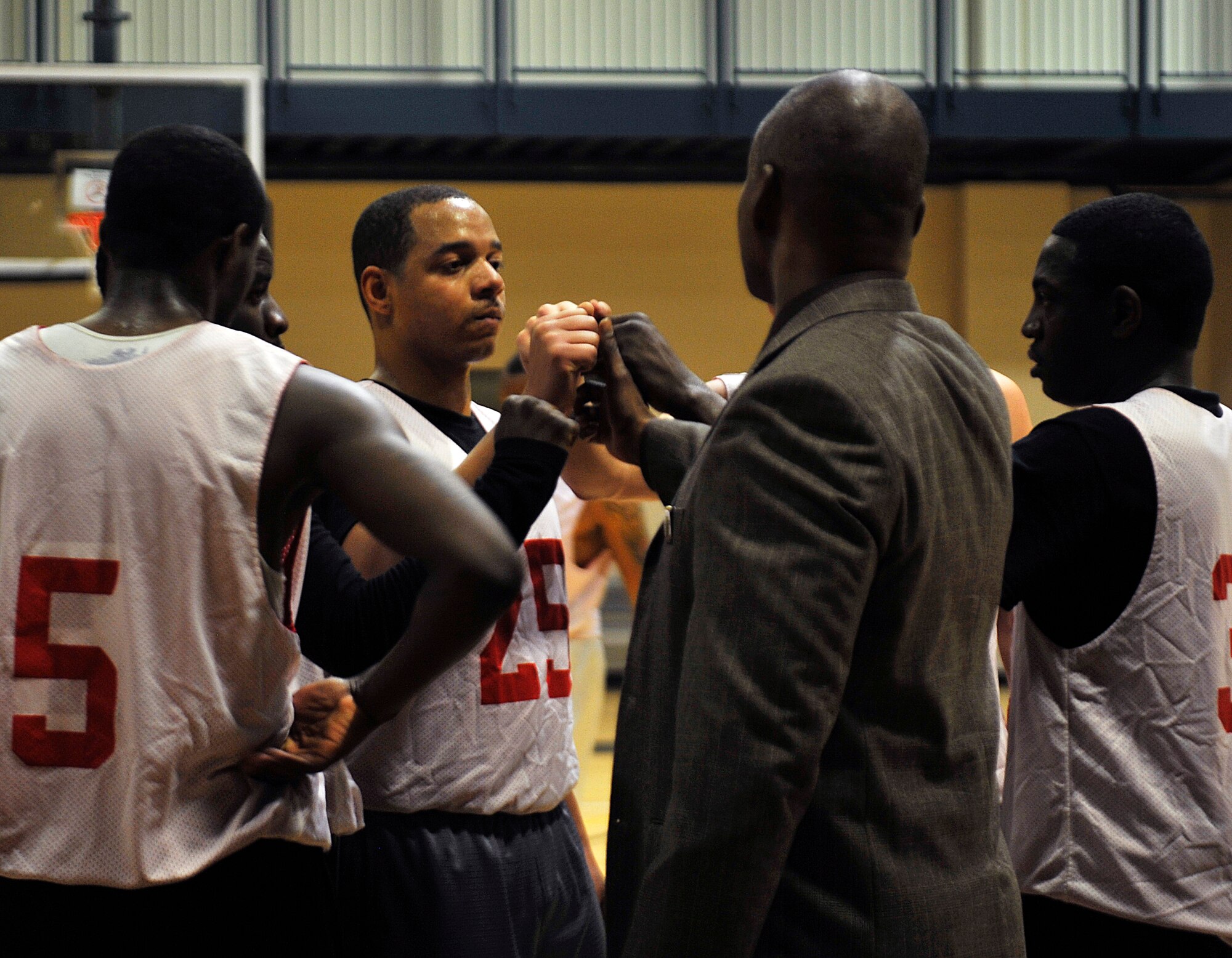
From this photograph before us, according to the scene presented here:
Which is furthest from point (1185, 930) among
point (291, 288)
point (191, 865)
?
point (291, 288)

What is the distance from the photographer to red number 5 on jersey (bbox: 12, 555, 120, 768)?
144cm

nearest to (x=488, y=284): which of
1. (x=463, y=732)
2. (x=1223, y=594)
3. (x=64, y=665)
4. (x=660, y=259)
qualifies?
(x=463, y=732)

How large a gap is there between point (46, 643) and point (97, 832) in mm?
210

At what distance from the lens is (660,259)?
9797 millimetres

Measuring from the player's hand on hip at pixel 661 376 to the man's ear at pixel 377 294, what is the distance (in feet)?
1.71

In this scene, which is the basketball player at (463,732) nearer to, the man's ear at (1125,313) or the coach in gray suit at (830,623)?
the coach in gray suit at (830,623)

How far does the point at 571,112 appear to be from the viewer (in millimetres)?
8516

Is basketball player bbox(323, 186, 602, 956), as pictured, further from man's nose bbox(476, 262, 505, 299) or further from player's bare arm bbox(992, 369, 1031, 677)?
player's bare arm bbox(992, 369, 1031, 677)

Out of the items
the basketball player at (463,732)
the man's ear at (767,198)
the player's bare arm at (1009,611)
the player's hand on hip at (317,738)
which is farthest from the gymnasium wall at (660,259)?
the man's ear at (767,198)

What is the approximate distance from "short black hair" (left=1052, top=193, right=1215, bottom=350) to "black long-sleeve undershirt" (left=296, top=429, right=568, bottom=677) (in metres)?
0.92

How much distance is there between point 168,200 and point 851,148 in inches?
30.7

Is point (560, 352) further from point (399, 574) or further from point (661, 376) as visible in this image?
point (399, 574)

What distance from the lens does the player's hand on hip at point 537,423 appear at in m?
1.91

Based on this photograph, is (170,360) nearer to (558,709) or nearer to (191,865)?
(191,865)
